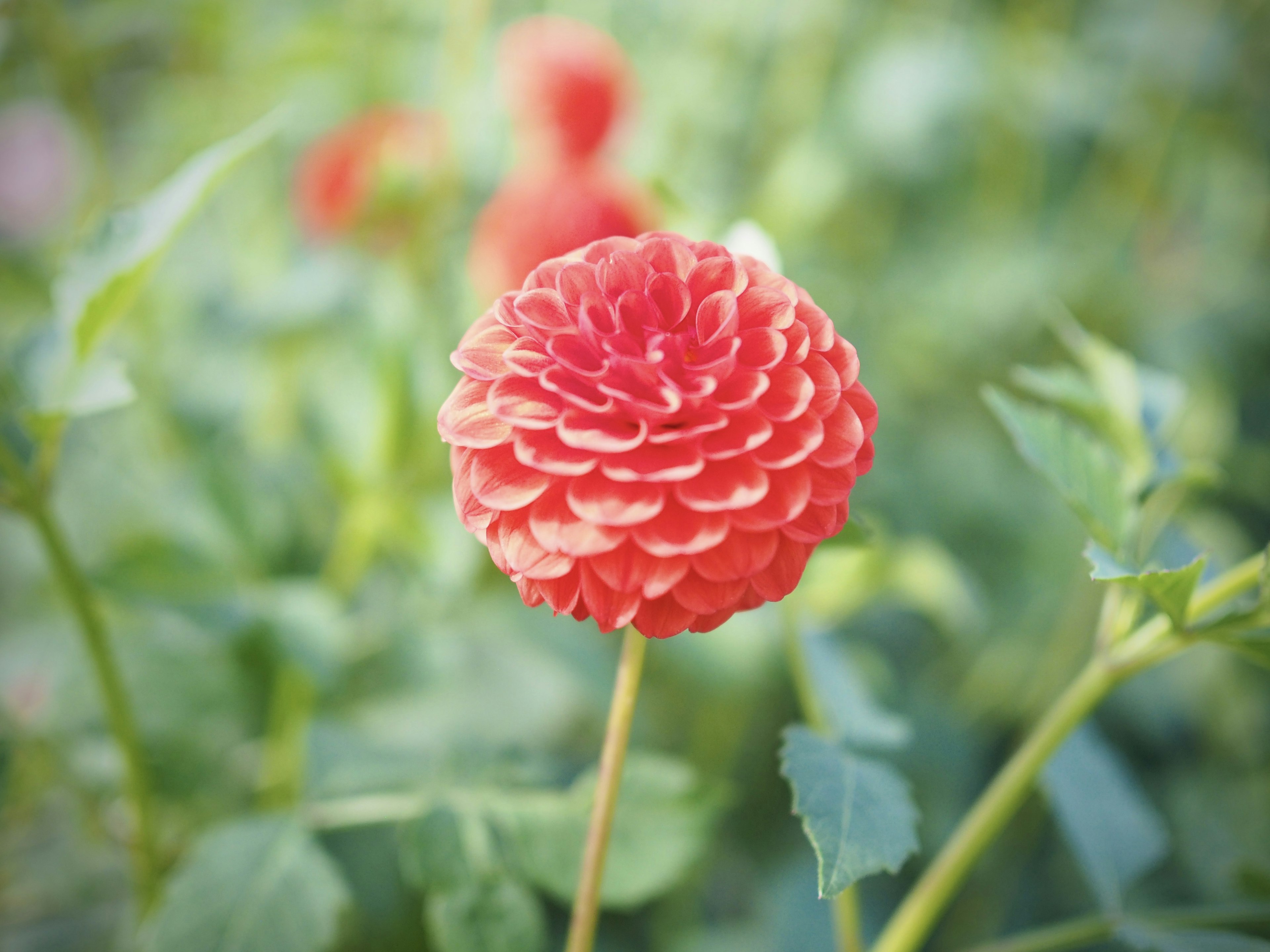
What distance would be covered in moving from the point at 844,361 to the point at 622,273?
97 mm

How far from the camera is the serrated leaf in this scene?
471 mm

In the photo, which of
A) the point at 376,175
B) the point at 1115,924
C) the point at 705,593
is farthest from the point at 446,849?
the point at 376,175

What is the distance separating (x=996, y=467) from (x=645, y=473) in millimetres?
980

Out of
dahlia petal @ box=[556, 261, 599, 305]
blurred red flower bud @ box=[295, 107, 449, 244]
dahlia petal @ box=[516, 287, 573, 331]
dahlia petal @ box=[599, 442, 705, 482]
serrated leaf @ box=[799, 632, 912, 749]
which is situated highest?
blurred red flower bud @ box=[295, 107, 449, 244]

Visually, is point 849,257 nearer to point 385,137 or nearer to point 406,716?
point 385,137

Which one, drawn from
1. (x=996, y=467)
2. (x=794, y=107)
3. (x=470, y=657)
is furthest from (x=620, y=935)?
(x=794, y=107)

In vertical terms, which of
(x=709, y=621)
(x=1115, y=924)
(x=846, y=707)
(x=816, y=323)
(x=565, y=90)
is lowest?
(x=1115, y=924)

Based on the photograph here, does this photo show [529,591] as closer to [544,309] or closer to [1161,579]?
[544,309]

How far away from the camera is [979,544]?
117 cm

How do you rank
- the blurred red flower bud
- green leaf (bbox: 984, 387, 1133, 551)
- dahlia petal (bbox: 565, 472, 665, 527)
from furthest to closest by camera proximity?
the blurred red flower bud
green leaf (bbox: 984, 387, 1133, 551)
dahlia petal (bbox: 565, 472, 665, 527)

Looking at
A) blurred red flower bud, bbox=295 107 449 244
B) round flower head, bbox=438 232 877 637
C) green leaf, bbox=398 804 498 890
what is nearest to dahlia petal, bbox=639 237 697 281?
round flower head, bbox=438 232 877 637

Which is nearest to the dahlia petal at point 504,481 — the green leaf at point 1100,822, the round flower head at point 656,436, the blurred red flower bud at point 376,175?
the round flower head at point 656,436

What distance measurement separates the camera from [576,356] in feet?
1.14

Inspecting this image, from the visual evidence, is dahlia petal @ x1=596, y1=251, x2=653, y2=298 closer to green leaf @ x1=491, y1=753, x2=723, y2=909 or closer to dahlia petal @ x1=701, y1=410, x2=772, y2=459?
dahlia petal @ x1=701, y1=410, x2=772, y2=459
